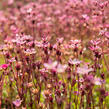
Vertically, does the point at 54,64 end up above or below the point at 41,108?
above

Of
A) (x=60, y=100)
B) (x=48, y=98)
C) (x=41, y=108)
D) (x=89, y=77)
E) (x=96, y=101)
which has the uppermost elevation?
(x=89, y=77)

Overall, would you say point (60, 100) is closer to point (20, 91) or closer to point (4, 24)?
point (20, 91)

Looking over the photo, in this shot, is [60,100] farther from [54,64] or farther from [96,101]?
[96,101]

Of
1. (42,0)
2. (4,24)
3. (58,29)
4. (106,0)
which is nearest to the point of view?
(106,0)

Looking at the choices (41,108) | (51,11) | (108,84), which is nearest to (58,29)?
(51,11)

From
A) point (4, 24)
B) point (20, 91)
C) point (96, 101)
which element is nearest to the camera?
point (20, 91)

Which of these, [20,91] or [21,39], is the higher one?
[21,39]

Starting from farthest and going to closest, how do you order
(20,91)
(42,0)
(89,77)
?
(42,0)
(20,91)
(89,77)

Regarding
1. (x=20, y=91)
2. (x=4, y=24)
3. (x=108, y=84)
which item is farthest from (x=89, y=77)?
(x=4, y=24)

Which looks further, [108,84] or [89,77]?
[108,84]
